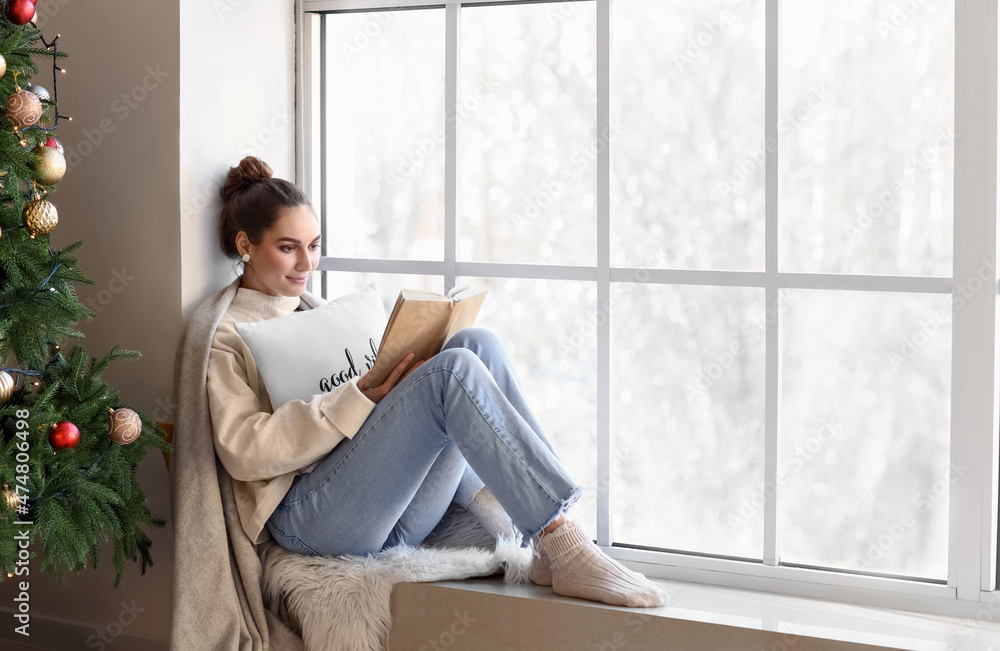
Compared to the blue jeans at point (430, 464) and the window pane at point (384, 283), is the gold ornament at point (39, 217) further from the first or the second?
the window pane at point (384, 283)

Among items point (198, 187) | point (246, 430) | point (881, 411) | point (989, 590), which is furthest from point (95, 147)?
point (989, 590)

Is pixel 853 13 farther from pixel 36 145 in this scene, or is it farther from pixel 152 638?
pixel 152 638

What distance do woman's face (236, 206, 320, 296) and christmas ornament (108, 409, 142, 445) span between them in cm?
50

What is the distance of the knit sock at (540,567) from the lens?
1694 mm

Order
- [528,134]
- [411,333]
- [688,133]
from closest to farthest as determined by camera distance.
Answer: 1. [411,333]
2. [688,133]
3. [528,134]

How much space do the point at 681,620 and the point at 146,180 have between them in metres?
1.50

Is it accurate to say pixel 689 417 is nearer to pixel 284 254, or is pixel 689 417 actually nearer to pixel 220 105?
pixel 284 254

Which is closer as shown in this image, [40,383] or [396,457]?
[40,383]

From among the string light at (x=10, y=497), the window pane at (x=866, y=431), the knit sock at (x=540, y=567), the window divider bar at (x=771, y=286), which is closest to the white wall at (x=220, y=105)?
the string light at (x=10, y=497)

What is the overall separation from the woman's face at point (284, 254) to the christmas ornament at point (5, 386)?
0.65m

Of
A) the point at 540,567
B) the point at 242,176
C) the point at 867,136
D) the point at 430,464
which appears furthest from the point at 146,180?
the point at 867,136

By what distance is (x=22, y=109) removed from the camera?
1432mm

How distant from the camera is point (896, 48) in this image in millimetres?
1768

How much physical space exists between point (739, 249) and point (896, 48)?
52cm
